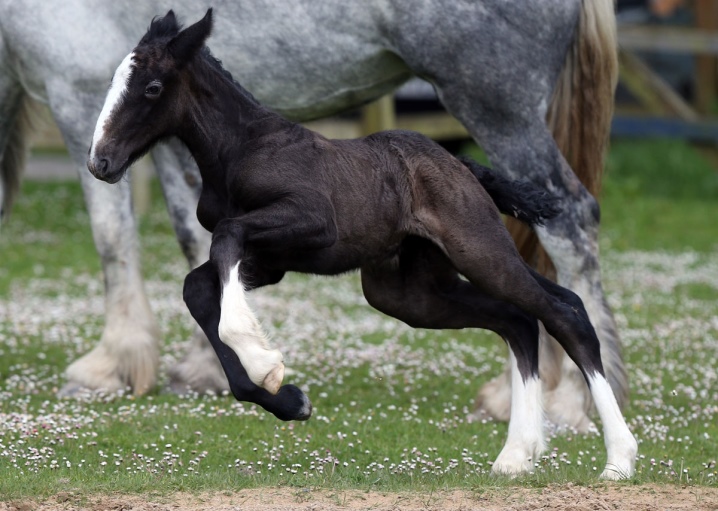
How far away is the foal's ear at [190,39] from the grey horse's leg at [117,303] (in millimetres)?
1944

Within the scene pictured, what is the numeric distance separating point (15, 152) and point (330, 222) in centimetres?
324

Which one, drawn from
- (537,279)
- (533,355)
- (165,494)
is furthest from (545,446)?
(165,494)

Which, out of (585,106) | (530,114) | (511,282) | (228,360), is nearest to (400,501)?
(228,360)

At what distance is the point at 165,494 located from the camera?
176 inches

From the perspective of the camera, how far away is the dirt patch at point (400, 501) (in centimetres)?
427

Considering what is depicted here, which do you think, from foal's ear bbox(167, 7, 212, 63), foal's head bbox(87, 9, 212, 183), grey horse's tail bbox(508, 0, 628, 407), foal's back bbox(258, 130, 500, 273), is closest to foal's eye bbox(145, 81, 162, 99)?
foal's head bbox(87, 9, 212, 183)

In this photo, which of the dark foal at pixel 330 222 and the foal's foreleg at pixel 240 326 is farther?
the dark foal at pixel 330 222

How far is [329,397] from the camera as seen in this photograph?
674cm

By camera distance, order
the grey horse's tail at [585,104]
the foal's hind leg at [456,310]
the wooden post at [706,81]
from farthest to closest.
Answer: the wooden post at [706,81] < the grey horse's tail at [585,104] < the foal's hind leg at [456,310]

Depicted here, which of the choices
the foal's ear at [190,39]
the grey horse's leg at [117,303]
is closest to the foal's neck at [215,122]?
the foal's ear at [190,39]

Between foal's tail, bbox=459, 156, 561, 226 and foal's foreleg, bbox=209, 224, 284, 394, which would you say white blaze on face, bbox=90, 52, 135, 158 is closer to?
foal's foreleg, bbox=209, 224, 284, 394

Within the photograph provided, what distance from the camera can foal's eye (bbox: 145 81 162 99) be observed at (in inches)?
180

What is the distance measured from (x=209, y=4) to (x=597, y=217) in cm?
225

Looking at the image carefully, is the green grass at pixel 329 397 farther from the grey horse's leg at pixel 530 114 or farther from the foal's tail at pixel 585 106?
the foal's tail at pixel 585 106
